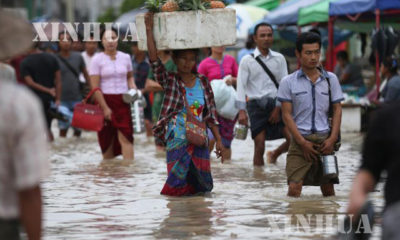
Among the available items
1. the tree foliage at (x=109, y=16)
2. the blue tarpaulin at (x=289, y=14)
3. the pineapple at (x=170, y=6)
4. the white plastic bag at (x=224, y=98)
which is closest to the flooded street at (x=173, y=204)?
the white plastic bag at (x=224, y=98)

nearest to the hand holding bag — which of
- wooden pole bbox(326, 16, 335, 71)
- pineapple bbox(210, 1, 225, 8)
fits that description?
pineapple bbox(210, 1, 225, 8)

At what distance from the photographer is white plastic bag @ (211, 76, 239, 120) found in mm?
13516

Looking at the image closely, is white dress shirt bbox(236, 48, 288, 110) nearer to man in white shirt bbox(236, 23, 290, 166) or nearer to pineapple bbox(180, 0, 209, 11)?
man in white shirt bbox(236, 23, 290, 166)

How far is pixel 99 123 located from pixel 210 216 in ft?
17.1

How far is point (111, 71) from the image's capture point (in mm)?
13352

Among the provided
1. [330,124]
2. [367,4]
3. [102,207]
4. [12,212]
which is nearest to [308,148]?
[330,124]

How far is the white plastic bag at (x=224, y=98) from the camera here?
13.5m

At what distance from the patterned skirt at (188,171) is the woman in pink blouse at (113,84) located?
3844mm

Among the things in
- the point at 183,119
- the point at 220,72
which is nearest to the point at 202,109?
the point at 183,119

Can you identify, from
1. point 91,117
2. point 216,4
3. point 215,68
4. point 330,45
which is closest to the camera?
point 216,4

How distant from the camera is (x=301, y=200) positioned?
927 centimetres

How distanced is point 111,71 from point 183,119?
158 inches

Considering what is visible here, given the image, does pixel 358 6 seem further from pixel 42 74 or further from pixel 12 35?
pixel 12 35

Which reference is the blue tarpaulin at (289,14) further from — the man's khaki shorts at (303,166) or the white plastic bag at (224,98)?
the man's khaki shorts at (303,166)
